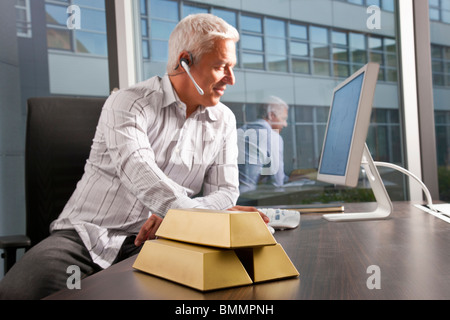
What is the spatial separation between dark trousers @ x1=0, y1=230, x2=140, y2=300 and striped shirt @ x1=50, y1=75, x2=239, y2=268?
0.15 feet

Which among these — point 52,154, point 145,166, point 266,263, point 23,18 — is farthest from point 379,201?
point 23,18

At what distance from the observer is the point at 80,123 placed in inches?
61.6

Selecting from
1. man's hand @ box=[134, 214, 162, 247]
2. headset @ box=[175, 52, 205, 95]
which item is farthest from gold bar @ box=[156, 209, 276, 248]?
headset @ box=[175, 52, 205, 95]

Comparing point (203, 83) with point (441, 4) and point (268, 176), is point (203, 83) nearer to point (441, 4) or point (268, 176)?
point (268, 176)

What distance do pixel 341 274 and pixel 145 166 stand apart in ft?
2.42

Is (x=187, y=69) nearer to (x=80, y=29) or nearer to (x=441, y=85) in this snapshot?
(x=80, y=29)

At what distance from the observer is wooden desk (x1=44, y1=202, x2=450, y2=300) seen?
0.54 meters

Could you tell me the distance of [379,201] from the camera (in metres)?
1.37

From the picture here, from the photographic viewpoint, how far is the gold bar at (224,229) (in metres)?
0.56

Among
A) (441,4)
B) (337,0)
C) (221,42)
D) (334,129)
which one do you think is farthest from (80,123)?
(441,4)

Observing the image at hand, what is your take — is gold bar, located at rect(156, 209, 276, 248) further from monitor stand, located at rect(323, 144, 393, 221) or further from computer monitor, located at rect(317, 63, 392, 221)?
monitor stand, located at rect(323, 144, 393, 221)

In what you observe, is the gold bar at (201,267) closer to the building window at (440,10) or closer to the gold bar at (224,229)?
the gold bar at (224,229)

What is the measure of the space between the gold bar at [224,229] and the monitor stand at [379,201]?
72 centimetres
